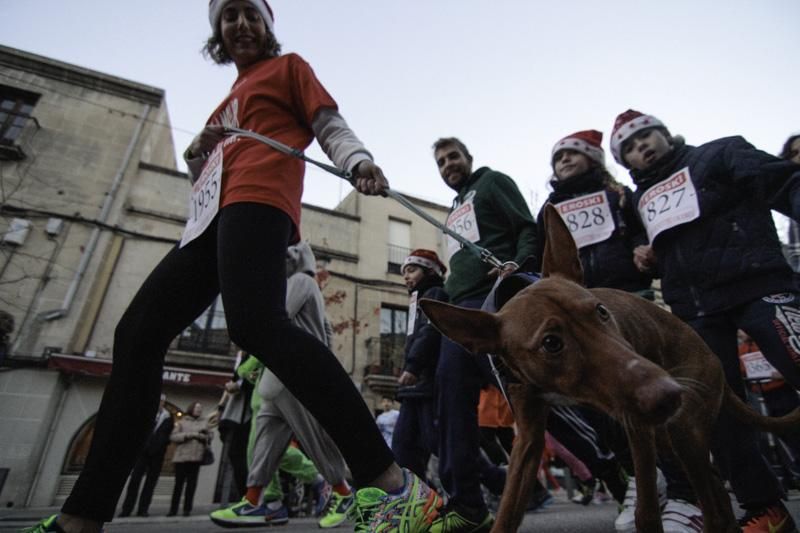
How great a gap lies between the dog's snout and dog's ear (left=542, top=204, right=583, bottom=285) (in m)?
0.68

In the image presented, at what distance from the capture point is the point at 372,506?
1337 millimetres

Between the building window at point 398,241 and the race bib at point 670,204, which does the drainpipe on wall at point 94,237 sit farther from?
the race bib at point 670,204

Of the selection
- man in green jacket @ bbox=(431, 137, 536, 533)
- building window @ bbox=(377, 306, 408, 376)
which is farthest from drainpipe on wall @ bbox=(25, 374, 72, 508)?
man in green jacket @ bbox=(431, 137, 536, 533)

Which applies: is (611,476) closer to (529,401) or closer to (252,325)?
(529,401)

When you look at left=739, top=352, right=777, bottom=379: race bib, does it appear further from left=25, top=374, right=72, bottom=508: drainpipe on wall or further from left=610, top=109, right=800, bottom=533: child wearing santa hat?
left=25, top=374, right=72, bottom=508: drainpipe on wall

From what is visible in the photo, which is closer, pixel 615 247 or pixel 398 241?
pixel 615 247

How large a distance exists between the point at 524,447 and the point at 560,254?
0.73 metres

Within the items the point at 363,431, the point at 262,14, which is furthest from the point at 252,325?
the point at 262,14

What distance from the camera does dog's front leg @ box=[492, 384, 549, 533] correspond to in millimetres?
1514

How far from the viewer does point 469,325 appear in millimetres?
1466

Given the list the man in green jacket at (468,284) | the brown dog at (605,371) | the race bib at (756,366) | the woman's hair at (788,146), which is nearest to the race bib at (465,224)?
the man in green jacket at (468,284)

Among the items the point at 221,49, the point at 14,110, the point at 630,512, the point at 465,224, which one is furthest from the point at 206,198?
the point at 14,110

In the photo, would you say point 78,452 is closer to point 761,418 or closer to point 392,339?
point 392,339

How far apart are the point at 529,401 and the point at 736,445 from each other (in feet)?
Answer: 3.55
